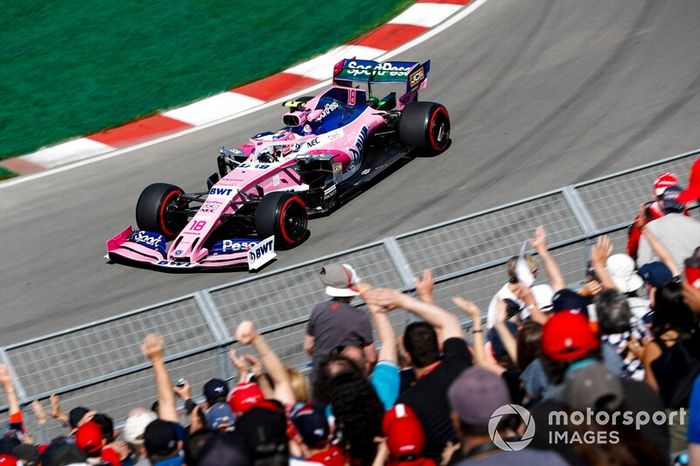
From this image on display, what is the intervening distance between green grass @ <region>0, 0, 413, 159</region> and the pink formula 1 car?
4.67 metres

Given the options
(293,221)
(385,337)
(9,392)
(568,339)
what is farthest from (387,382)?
(293,221)

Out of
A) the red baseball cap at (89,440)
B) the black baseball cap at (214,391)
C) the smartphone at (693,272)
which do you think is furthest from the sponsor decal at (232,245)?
the smartphone at (693,272)

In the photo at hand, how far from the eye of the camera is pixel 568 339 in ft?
14.7

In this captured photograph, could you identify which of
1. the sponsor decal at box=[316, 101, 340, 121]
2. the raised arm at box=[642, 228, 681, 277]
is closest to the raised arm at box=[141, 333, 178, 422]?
the raised arm at box=[642, 228, 681, 277]

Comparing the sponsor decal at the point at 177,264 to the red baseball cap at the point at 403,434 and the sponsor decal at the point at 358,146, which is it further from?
the red baseball cap at the point at 403,434

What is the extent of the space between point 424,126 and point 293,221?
8.71 feet

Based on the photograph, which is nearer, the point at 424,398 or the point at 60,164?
the point at 424,398

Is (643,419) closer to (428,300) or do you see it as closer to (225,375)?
(428,300)

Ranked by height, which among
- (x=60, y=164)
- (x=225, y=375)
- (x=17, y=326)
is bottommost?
(x=225, y=375)

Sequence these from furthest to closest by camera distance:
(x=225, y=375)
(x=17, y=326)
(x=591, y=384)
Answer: (x=17, y=326) < (x=225, y=375) < (x=591, y=384)

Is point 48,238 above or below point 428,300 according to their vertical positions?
above

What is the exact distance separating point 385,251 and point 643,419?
379cm

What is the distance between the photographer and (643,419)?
4.38 metres

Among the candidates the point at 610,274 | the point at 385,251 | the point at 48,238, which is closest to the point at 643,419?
the point at 610,274
